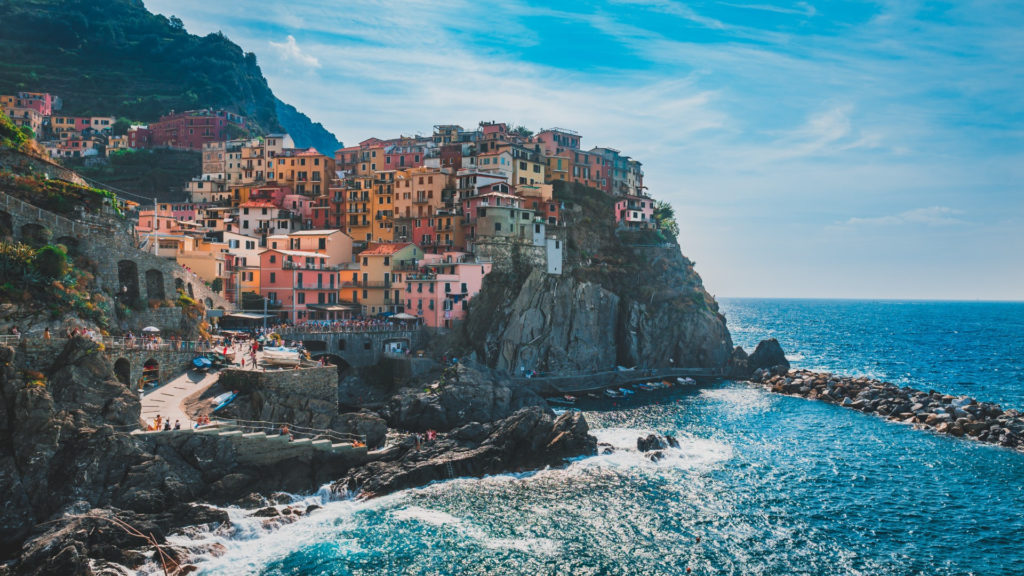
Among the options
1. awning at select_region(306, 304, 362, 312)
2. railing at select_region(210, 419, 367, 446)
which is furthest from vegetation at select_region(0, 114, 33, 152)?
awning at select_region(306, 304, 362, 312)

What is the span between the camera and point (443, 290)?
82.7 m

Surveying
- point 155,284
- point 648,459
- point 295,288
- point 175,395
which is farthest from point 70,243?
point 648,459

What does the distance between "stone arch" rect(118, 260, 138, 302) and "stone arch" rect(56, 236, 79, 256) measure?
17.0 feet

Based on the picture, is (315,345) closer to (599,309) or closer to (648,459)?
(648,459)

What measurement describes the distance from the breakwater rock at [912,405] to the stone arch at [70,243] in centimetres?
8062

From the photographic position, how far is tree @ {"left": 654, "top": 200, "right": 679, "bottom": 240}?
4769 inches

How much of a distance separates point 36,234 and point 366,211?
55900mm

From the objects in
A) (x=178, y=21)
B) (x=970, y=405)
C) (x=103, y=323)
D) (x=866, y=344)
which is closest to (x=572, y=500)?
(x=103, y=323)

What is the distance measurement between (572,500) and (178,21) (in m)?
195

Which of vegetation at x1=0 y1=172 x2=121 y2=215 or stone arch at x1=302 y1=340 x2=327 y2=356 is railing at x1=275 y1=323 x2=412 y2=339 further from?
vegetation at x1=0 y1=172 x2=121 y2=215

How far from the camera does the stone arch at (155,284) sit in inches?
2341

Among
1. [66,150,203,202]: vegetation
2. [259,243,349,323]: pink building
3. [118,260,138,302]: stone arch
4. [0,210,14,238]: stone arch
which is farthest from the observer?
[66,150,203,202]: vegetation

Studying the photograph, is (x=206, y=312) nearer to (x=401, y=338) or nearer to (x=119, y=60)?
(x=401, y=338)

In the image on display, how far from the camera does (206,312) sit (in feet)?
222
